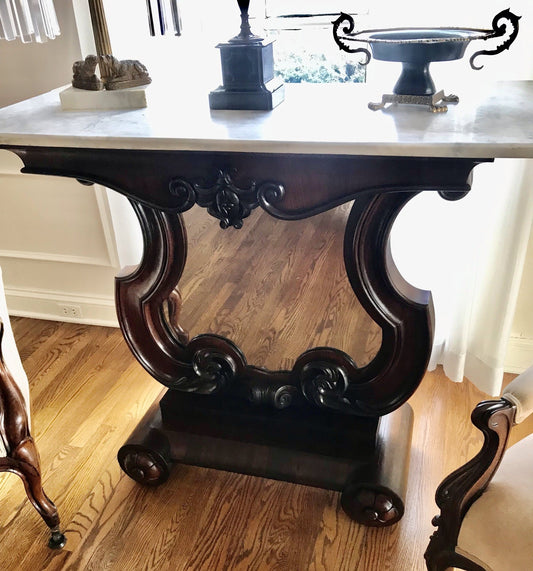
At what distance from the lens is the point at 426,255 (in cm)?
177

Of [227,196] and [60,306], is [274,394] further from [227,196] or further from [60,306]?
[60,306]

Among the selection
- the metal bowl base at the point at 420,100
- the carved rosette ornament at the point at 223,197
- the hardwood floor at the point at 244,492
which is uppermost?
the metal bowl base at the point at 420,100

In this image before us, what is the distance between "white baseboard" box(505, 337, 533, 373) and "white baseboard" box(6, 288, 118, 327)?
1.46 m

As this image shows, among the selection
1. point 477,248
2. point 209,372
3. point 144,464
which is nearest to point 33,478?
point 144,464

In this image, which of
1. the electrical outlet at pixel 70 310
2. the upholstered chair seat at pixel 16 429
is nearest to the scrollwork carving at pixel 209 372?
the upholstered chair seat at pixel 16 429

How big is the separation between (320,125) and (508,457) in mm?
721

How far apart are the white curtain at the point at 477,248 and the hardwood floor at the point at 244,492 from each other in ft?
0.86

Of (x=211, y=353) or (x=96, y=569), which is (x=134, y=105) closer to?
(x=211, y=353)

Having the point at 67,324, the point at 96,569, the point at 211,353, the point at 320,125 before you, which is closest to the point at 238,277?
the point at 211,353

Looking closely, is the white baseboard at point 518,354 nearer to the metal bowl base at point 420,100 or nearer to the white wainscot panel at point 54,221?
the metal bowl base at point 420,100

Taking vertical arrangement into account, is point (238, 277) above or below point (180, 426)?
above

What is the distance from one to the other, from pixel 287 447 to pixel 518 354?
91 centimetres

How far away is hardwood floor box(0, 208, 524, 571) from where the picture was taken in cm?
139

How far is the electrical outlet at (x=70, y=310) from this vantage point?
2.35 m
